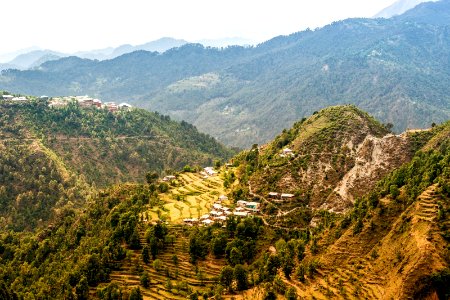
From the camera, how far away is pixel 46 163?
138125mm

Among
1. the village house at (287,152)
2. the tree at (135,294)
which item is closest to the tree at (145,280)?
the tree at (135,294)

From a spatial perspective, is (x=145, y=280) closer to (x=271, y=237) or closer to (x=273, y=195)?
(x=271, y=237)

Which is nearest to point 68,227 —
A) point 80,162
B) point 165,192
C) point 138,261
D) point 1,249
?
point 1,249

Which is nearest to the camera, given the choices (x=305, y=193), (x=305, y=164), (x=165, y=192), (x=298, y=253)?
(x=298, y=253)

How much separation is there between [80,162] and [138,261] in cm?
9747

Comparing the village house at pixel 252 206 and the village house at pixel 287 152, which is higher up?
the village house at pixel 287 152

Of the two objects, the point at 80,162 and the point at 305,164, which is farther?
the point at 80,162

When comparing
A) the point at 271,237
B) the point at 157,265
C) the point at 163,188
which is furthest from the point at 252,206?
the point at 163,188

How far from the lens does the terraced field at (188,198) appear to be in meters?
83.6

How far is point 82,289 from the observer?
213ft

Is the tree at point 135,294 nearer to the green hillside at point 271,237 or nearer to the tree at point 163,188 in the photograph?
the green hillside at point 271,237

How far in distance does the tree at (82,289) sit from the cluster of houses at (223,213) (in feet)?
68.8

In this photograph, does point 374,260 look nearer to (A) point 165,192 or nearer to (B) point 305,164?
(B) point 305,164

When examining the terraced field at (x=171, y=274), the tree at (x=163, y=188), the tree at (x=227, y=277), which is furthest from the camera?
the tree at (x=163, y=188)
